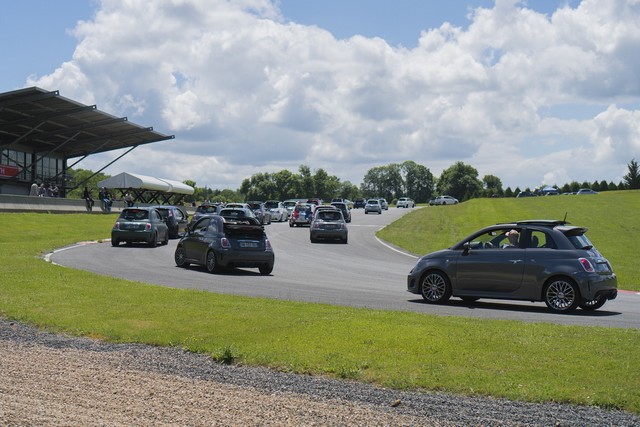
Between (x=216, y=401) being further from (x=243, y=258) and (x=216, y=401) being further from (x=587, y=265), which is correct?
(x=243, y=258)

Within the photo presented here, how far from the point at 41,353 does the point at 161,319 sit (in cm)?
258

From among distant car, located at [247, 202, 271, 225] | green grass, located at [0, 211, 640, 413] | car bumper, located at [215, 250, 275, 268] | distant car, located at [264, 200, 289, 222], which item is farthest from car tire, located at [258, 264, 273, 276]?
distant car, located at [264, 200, 289, 222]

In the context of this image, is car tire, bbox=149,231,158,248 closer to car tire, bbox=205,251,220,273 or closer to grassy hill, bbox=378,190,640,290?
car tire, bbox=205,251,220,273

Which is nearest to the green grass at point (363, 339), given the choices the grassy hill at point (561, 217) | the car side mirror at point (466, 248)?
the car side mirror at point (466, 248)

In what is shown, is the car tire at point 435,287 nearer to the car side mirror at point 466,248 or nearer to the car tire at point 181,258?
the car side mirror at point 466,248

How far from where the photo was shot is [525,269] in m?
14.0

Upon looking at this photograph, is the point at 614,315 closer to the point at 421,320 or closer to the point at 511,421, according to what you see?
the point at 421,320

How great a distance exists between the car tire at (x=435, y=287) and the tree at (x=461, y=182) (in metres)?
175

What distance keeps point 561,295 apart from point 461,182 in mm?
178972

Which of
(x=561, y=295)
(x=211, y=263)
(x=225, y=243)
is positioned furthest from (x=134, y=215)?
(x=561, y=295)

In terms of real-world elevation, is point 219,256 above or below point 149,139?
below

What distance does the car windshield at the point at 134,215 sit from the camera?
97.9ft

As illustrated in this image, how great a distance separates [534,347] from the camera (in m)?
9.33

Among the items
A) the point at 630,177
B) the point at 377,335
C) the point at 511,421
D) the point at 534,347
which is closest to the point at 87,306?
the point at 377,335
